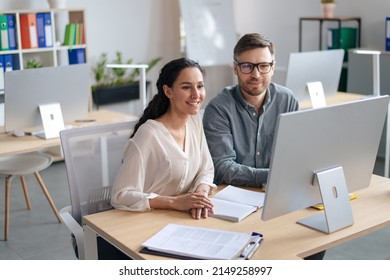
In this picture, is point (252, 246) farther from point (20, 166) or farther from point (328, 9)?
point (328, 9)

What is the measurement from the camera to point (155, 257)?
1723mm

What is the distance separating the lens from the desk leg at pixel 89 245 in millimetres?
2059

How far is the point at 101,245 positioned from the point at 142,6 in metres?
4.38

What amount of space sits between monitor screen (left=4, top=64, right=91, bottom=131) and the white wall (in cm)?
213

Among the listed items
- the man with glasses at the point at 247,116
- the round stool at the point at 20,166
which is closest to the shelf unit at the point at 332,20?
the round stool at the point at 20,166

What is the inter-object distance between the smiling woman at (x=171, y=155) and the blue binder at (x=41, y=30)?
314cm

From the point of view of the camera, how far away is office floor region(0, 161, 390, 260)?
3.36 meters

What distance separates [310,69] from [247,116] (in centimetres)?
152

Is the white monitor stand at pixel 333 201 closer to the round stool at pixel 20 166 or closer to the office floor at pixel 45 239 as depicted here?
the office floor at pixel 45 239

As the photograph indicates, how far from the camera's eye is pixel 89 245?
207 cm

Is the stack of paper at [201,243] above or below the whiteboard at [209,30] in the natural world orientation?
below

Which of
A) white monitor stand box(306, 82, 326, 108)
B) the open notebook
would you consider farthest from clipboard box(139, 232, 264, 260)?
white monitor stand box(306, 82, 326, 108)

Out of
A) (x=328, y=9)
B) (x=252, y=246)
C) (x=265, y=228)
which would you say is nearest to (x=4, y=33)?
(x=328, y=9)

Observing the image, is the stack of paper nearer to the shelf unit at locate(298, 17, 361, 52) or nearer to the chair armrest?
the chair armrest
